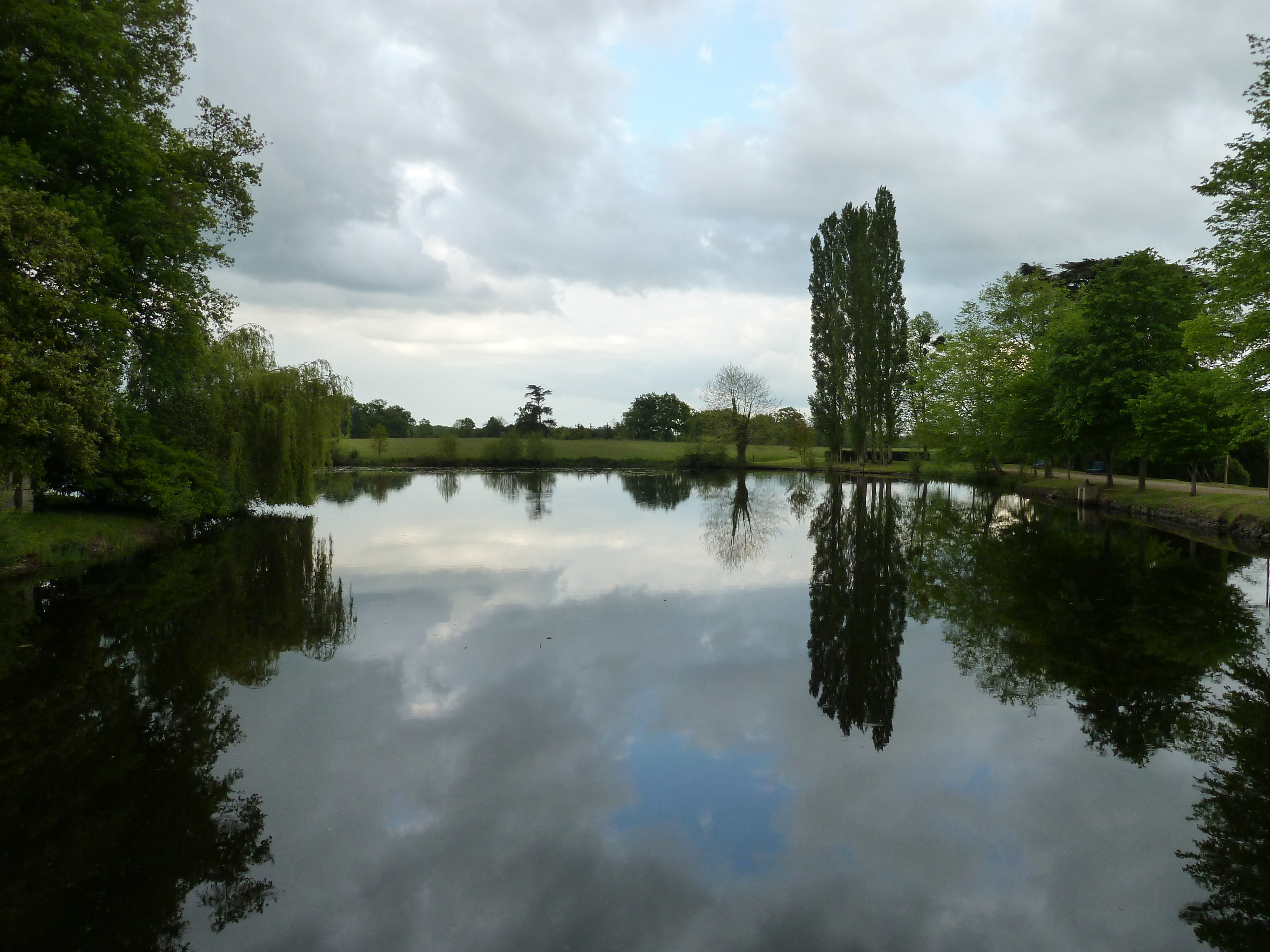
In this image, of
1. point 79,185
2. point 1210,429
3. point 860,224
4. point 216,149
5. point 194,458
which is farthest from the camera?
point 860,224

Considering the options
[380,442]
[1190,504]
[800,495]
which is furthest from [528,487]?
[380,442]

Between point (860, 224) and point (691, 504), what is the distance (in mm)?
26710

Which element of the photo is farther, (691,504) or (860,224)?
(860,224)

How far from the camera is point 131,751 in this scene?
610 cm

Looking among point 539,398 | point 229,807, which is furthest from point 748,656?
point 539,398

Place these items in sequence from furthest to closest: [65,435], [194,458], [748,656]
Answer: [194,458], [65,435], [748,656]

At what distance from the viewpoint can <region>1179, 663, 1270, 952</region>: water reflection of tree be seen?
161 inches

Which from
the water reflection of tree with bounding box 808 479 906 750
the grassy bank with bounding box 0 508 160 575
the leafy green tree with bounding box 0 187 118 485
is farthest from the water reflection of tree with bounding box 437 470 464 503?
the leafy green tree with bounding box 0 187 118 485

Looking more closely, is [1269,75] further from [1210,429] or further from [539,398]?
[539,398]

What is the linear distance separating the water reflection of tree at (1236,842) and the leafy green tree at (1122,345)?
899 inches

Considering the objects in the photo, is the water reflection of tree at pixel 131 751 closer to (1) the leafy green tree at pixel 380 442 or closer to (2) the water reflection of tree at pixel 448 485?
(2) the water reflection of tree at pixel 448 485

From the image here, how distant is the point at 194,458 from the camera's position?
20.4 meters

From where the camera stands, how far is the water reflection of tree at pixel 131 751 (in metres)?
4.20

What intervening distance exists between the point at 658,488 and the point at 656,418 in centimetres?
7258
